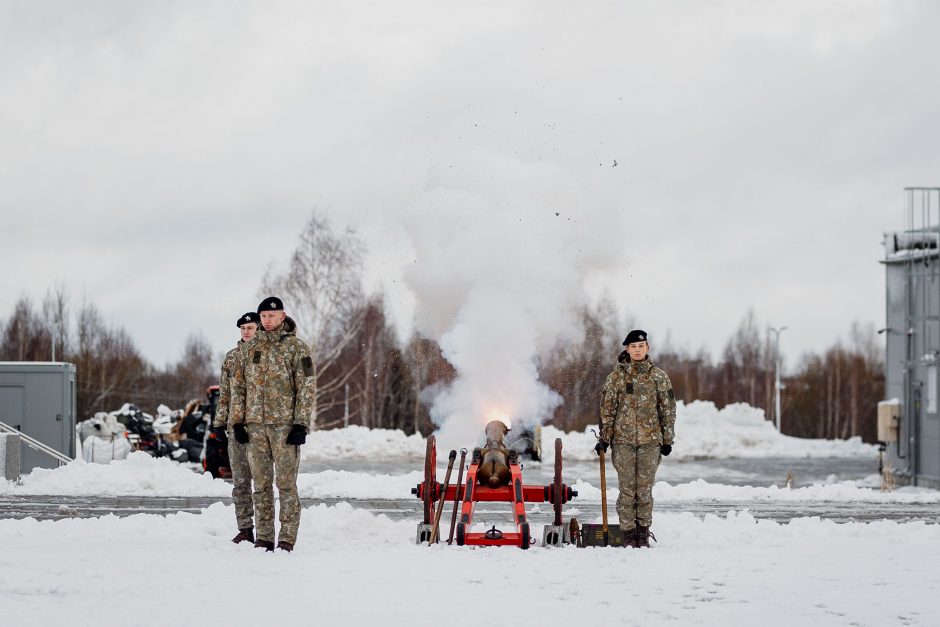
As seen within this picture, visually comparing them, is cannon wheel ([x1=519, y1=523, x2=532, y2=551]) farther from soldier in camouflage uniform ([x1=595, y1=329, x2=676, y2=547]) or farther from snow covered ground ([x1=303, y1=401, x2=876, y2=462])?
snow covered ground ([x1=303, y1=401, x2=876, y2=462])

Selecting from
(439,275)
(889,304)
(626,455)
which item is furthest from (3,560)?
(889,304)

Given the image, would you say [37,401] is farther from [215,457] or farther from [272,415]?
[272,415]

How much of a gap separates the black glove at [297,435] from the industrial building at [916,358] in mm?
18620

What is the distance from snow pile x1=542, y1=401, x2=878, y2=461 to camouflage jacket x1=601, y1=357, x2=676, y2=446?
25087 mm

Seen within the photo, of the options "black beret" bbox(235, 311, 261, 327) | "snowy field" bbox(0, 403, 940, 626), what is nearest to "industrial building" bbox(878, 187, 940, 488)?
"snowy field" bbox(0, 403, 940, 626)

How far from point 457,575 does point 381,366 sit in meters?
41.6

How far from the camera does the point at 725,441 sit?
144ft

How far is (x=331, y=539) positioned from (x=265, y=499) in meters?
1.15

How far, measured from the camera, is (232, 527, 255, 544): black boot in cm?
1039

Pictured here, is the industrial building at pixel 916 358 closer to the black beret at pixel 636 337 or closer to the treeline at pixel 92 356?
the black beret at pixel 636 337

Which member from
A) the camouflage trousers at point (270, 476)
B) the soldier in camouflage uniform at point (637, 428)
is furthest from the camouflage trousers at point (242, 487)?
the soldier in camouflage uniform at point (637, 428)

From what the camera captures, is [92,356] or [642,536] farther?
[92,356]

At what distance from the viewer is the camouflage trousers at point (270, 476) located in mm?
9953

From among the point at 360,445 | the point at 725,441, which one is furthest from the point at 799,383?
the point at 360,445
